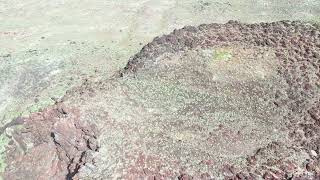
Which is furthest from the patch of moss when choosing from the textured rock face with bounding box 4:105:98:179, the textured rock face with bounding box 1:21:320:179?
the textured rock face with bounding box 4:105:98:179

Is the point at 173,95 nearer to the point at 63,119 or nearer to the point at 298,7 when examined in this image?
the point at 63,119

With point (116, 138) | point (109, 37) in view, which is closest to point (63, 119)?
point (116, 138)

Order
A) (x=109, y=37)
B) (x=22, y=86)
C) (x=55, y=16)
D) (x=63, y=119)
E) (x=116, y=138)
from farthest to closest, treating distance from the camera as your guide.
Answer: (x=55, y=16) < (x=109, y=37) < (x=22, y=86) < (x=63, y=119) < (x=116, y=138)

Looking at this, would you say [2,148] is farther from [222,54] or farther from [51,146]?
[222,54]

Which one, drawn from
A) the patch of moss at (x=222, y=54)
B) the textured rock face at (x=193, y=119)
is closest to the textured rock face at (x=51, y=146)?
the textured rock face at (x=193, y=119)

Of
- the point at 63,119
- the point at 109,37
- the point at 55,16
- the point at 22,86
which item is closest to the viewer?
the point at 63,119

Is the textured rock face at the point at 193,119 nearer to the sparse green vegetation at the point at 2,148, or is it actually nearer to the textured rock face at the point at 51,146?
the textured rock face at the point at 51,146
